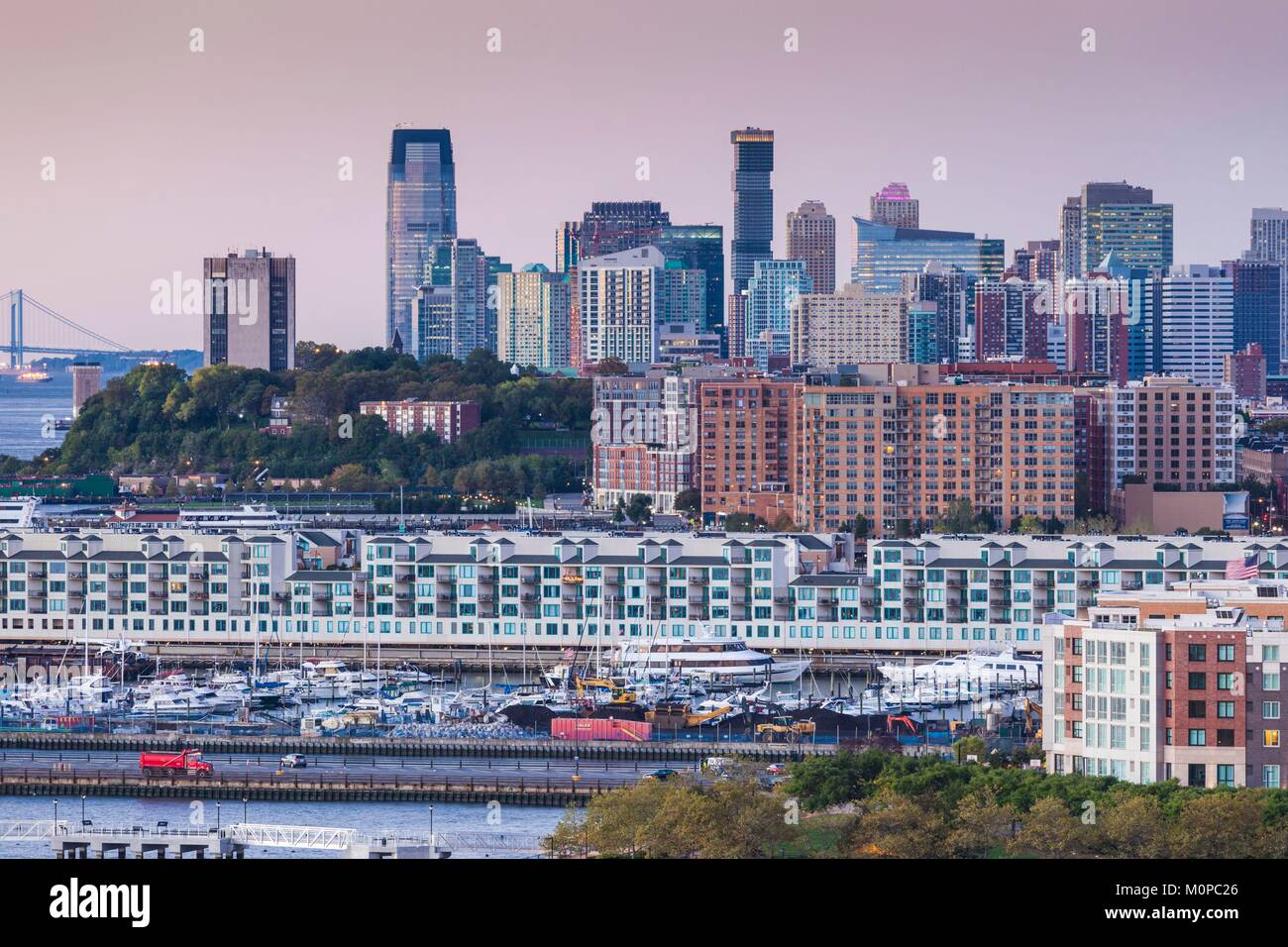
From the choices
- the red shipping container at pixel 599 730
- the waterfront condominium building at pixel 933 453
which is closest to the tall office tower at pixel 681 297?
the waterfront condominium building at pixel 933 453

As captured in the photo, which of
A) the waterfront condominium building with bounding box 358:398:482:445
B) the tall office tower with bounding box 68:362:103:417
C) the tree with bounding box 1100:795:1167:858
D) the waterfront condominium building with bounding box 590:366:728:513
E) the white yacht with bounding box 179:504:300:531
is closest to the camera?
the tree with bounding box 1100:795:1167:858

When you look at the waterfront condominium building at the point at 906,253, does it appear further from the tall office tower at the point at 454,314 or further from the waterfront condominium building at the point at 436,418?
the waterfront condominium building at the point at 436,418

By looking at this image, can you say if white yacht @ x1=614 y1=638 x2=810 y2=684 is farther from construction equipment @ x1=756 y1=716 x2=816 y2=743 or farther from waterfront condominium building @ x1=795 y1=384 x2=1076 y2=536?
waterfront condominium building @ x1=795 y1=384 x2=1076 y2=536

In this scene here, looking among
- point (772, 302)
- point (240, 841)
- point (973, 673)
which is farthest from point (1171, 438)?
point (772, 302)

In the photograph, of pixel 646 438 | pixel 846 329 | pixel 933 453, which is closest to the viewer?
pixel 933 453

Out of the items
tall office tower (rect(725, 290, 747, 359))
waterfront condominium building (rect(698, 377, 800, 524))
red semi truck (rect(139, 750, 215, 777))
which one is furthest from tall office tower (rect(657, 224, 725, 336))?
red semi truck (rect(139, 750, 215, 777))

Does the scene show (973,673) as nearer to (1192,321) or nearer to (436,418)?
(436,418)
